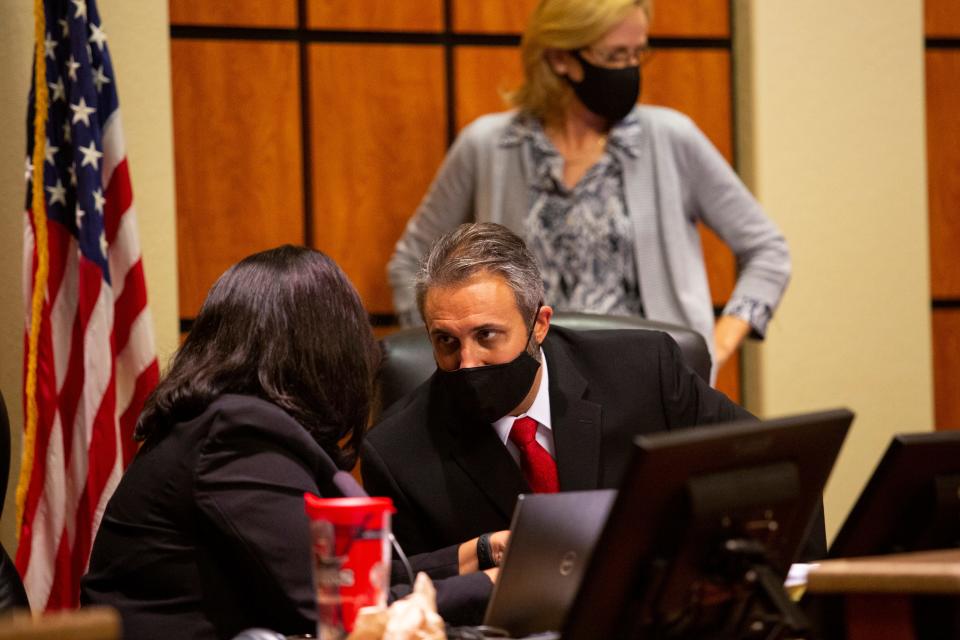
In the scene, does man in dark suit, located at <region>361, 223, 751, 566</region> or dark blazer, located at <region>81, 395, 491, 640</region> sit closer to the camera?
dark blazer, located at <region>81, 395, 491, 640</region>

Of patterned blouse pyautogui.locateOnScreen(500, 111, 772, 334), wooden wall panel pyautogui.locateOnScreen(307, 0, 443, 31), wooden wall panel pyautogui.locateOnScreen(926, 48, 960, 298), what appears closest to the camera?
patterned blouse pyautogui.locateOnScreen(500, 111, 772, 334)

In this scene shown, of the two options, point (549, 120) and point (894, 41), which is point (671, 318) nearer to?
point (549, 120)

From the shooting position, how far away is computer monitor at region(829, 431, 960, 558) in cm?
157

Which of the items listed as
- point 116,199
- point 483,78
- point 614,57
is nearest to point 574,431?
point 614,57

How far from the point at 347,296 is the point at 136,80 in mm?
1837

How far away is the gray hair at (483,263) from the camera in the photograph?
88.4 inches

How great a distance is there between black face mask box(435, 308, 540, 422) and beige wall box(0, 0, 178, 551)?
1.54m

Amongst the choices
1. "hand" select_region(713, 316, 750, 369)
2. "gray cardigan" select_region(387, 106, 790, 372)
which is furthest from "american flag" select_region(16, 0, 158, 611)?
"hand" select_region(713, 316, 750, 369)

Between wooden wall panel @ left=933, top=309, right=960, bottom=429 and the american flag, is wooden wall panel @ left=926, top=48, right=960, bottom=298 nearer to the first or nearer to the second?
wooden wall panel @ left=933, top=309, right=960, bottom=429

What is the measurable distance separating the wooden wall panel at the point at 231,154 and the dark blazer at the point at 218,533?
1.95 metres

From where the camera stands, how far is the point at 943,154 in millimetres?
4371

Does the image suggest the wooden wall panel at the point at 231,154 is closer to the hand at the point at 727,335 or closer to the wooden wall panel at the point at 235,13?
the wooden wall panel at the point at 235,13

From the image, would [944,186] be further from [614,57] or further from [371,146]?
[371,146]

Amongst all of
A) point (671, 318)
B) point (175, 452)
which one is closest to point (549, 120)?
point (671, 318)
